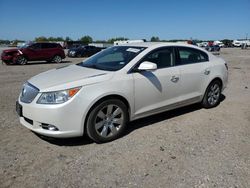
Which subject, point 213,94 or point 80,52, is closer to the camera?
point 213,94

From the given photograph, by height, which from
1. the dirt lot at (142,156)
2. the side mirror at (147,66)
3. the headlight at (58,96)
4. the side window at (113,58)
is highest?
the side window at (113,58)

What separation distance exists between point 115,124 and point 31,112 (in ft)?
4.37

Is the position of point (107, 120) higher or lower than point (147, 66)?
lower

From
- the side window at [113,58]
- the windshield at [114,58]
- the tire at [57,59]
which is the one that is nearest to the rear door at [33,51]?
the tire at [57,59]

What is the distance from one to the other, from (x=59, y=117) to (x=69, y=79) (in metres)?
0.64

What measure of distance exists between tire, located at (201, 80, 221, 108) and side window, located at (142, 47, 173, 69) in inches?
54.9

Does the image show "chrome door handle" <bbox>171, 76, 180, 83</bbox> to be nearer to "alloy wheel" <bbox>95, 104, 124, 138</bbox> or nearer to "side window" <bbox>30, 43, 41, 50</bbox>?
"alloy wheel" <bbox>95, 104, 124, 138</bbox>

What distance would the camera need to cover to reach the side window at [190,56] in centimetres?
515

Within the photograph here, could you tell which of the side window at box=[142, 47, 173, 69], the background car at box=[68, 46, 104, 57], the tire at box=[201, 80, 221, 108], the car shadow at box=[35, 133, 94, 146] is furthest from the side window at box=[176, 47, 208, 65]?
the background car at box=[68, 46, 104, 57]

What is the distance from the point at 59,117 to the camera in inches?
143

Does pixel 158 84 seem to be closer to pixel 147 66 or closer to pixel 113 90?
pixel 147 66

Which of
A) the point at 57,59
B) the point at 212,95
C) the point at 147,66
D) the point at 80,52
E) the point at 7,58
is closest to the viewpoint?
the point at 147,66

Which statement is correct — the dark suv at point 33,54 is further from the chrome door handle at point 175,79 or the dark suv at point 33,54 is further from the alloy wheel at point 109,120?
the alloy wheel at point 109,120

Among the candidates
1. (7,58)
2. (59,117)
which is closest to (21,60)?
(7,58)
